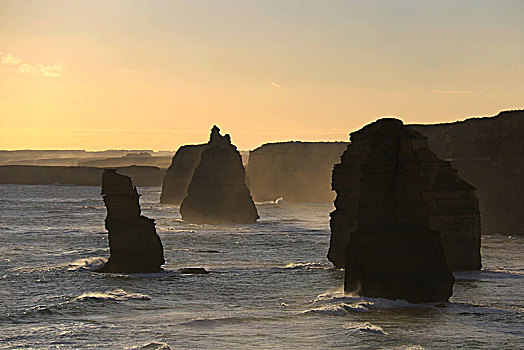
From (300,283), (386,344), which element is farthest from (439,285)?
(300,283)

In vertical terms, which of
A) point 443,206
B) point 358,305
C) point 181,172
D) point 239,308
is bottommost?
point 239,308

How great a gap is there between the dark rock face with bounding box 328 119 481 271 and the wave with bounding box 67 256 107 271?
15051 mm

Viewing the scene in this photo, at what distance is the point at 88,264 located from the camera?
4966cm

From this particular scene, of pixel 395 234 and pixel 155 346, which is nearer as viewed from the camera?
pixel 155 346

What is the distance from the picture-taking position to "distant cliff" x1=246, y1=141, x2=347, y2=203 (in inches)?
7377

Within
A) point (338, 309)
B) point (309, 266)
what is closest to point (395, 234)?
point (338, 309)

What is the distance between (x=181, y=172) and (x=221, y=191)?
209 ft

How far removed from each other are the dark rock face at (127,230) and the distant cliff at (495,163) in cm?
4575

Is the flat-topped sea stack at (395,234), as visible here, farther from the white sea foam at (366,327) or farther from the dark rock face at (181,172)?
the dark rock face at (181,172)

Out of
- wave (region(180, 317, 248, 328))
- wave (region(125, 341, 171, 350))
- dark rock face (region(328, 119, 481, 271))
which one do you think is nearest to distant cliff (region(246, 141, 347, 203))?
dark rock face (region(328, 119, 481, 271))

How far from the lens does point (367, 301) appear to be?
3158cm

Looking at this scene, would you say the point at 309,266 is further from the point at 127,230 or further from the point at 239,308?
the point at 239,308

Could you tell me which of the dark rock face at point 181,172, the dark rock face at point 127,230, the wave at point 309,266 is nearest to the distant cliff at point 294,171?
the dark rock face at point 181,172

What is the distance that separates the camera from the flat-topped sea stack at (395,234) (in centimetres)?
3111
